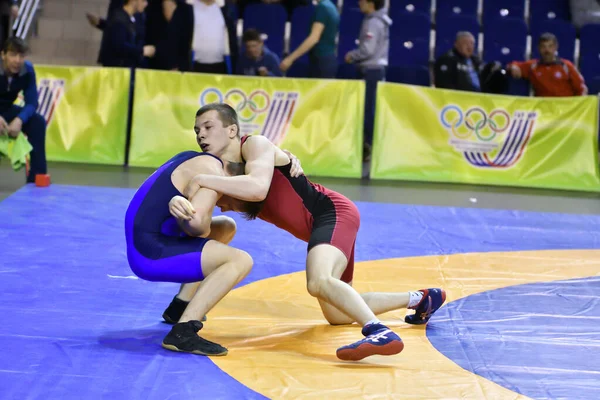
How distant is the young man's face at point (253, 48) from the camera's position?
414 inches

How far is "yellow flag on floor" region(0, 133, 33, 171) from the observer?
27.2 ft

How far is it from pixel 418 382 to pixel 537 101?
6863 millimetres

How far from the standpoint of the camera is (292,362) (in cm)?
409

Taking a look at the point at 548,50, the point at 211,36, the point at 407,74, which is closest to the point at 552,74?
the point at 548,50

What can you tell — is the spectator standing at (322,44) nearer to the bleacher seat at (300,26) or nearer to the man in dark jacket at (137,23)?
the bleacher seat at (300,26)

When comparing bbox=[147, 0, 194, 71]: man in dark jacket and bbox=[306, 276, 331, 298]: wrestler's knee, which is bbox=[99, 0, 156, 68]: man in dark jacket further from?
bbox=[306, 276, 331, 298]: wrestler's knee

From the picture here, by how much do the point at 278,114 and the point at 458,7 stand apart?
3.80 meters

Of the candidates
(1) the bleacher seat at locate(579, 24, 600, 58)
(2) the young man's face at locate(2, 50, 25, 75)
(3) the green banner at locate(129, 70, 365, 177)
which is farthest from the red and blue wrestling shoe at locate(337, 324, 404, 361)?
(1) the bleacher seat at locate(579, 24, 600, 58)

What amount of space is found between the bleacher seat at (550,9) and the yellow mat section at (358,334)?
6.89m

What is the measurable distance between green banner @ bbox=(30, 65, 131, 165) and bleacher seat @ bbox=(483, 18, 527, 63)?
4773 mm

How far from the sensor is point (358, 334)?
15.1ft

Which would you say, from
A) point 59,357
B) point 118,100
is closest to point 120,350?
point 59,357

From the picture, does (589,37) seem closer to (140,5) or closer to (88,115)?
(140,5)

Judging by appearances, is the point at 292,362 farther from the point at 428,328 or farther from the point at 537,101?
the point at 537,101
